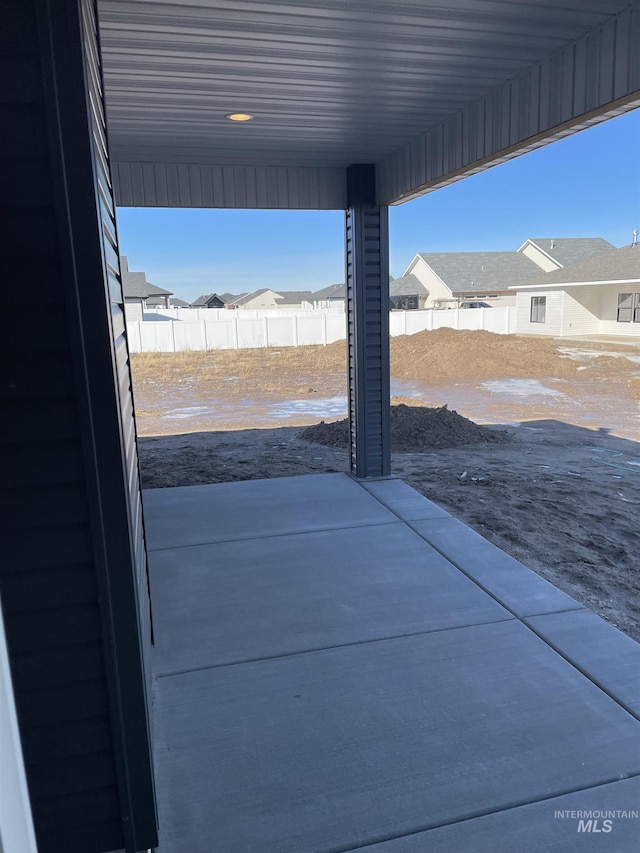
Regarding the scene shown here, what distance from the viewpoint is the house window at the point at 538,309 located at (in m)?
A: 30.5

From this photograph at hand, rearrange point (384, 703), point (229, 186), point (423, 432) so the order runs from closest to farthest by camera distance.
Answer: point (384, 703) → point (229, 186) → point (423, 432)

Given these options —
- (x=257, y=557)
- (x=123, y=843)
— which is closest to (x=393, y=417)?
(x=257, y=557)

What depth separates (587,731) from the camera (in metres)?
2.67

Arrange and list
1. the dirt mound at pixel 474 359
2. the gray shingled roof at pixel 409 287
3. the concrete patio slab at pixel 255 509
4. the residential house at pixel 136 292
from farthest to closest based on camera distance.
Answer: the gray shingled roof at pixel 409 287 < the residential house at pixel 136 292 < the dirt mound at pixel 474 359 < the concrete patio slab at pixel 255 509

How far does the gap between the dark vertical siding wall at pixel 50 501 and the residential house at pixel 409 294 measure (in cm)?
4715

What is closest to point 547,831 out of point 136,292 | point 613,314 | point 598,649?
point 598,649

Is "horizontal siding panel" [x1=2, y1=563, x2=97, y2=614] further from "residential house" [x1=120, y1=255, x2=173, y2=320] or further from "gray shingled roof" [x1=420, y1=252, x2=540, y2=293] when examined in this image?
"gray shingled roof" [x1=420, y1=252, x2=540, y2=293]

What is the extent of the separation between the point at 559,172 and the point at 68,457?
189 feet

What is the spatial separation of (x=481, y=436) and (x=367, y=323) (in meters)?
4.53

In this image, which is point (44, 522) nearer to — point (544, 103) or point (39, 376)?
point (39, 376)

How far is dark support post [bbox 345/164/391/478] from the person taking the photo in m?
6.16

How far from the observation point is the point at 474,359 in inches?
806

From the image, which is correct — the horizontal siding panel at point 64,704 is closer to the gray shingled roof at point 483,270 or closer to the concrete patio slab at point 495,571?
the concrete patio slab at point 495,571

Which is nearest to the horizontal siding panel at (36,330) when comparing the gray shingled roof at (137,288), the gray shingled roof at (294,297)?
the gray shingled roof at (137,288)
